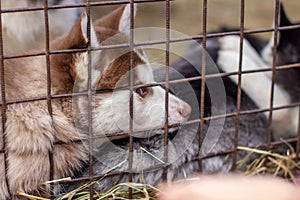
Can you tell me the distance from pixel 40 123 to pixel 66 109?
0.42ft

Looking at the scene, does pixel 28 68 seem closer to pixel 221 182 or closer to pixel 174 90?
pixel 174 90

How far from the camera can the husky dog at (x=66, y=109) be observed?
2088 mm

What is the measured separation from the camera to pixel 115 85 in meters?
2.23

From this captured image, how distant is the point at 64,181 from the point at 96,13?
3.00 meters

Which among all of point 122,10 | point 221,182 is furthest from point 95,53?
point 221,182

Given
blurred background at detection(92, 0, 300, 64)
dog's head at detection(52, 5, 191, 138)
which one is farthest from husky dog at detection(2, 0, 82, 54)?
blurred background at detection(92, 0, 300, 64)

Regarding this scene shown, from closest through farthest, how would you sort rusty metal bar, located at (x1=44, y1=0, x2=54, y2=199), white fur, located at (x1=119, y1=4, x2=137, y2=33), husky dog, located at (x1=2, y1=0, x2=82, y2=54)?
rusty metal bar, located at (x1=44, y1=0, x2=54, y2=199) → white fur, located at (x1=119, y1=4, x2=137, y2=33) → husky dog, located at (x1=2, y1=0, x2=82, y2=54)

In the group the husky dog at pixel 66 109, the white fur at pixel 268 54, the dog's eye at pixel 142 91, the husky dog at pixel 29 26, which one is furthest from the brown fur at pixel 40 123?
the white fur at pixel 268 54

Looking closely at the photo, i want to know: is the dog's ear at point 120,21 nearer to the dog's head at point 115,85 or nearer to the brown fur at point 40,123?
the dog's head at point 115,85

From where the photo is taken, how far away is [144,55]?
7.90 ft

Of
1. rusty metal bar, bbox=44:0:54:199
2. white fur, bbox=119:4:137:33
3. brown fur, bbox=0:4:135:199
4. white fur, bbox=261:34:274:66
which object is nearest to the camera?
rusty metal bar, bbox=44:0:54:199

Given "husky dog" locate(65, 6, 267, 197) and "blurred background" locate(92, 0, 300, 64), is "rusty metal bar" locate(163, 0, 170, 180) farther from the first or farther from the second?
"blurred background" locate(92, 0, 300, 64)

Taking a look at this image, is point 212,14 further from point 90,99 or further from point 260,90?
point 90,99

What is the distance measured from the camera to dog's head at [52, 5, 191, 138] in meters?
2.13
